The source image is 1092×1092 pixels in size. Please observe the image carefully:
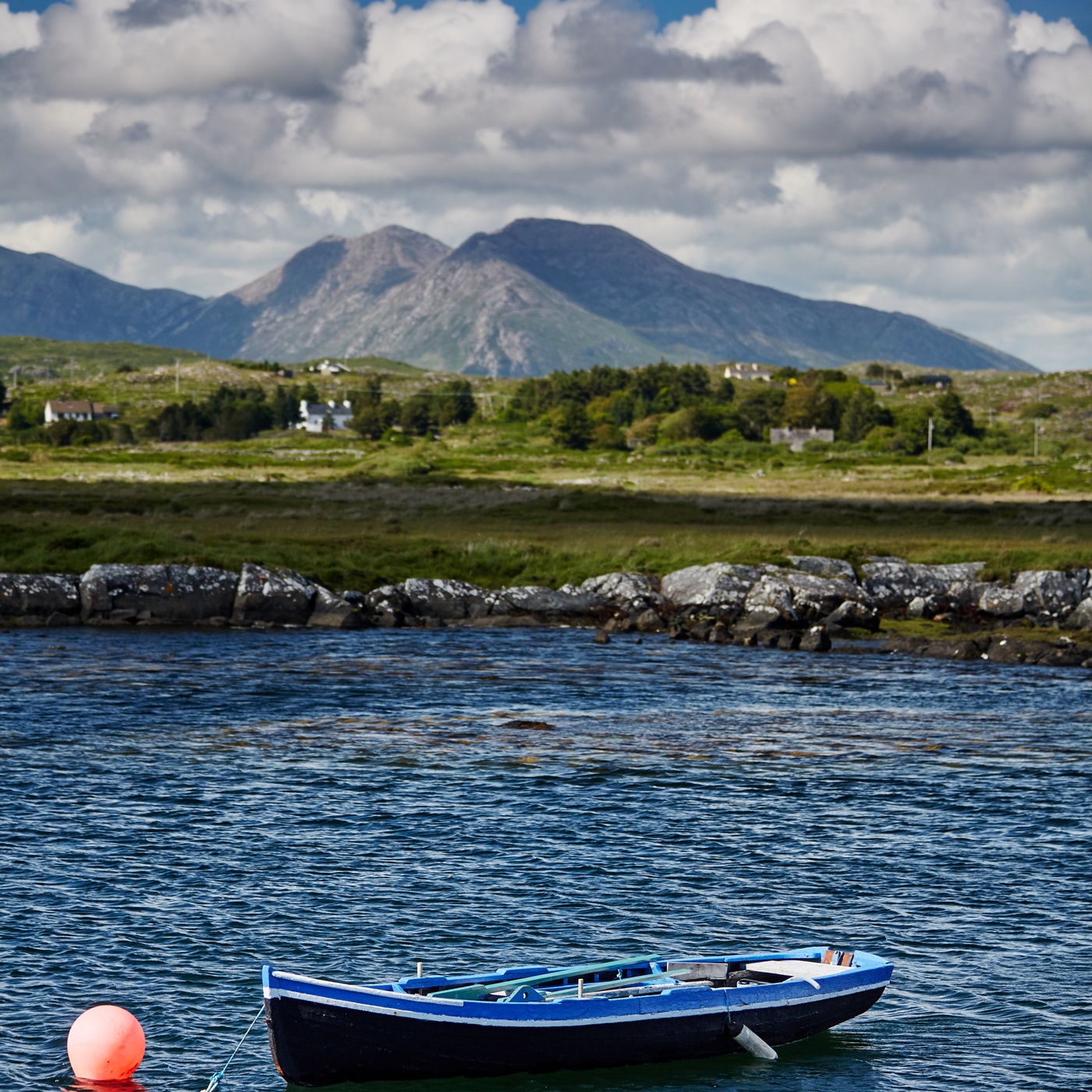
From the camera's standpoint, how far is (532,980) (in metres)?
18.3

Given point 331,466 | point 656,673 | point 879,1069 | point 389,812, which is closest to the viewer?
point 879,1069

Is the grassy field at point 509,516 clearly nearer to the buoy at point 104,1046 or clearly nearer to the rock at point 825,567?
the rock at point 825,567

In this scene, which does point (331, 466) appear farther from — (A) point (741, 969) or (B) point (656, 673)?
(A) point (741, 969)

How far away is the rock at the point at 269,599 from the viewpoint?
63.9 metres

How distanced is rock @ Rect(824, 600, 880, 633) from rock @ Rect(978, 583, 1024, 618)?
551 cm

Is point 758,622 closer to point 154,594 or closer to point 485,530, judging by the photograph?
point 154,594

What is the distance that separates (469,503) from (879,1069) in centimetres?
8916

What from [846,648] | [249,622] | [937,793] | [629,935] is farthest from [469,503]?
[629,935]

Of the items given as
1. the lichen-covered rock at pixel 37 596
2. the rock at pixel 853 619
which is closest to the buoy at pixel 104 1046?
the lichen-covered rock at pixel 37 596

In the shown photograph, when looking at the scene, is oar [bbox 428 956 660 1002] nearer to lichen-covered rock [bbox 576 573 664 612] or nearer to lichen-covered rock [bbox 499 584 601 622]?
lichen-covered rock [bbox 499 584 601 622]

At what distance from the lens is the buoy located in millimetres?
17219

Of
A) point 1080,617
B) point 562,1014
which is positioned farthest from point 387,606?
point 562,1014

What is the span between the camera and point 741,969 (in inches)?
779

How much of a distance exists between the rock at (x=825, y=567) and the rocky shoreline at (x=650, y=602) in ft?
0.25
